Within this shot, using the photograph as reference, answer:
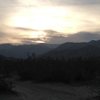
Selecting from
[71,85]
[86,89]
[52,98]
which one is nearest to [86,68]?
[71,85]

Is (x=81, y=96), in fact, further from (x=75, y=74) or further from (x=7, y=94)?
(x=75, y=74)

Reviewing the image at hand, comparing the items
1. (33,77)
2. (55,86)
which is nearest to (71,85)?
(55,86)

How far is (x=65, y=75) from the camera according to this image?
3659 cm

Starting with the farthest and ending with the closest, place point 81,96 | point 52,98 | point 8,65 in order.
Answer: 1. point 8,65
2. point 81,96
3. point 52,98

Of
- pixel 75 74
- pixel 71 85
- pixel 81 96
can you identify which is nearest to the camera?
pixel 81 96

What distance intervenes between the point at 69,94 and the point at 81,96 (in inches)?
43.2

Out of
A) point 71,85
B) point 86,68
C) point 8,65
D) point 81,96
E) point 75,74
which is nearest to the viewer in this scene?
point 81,96

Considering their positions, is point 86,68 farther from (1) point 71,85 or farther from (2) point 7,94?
(2) point 7,94

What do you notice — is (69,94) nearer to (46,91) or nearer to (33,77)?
(46,91)

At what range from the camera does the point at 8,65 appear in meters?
53.1

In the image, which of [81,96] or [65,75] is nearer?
[81,96]

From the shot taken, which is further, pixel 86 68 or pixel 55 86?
pixel 86 68

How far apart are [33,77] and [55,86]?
19.4 ft

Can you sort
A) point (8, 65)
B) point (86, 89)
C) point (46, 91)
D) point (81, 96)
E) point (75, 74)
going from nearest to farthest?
point (81, 96), point (46, 91), point (86, 89), point (75, 74), point (8, 65)
